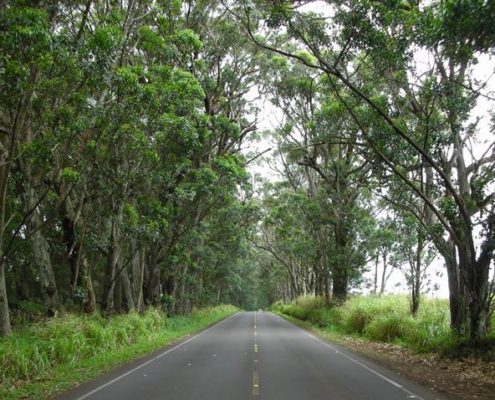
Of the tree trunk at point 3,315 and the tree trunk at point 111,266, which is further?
the tree trunk at point 111,266

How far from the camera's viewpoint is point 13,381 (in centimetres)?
1032

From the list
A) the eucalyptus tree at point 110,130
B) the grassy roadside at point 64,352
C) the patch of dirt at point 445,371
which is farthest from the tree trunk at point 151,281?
the patch of dirt at point 445,371

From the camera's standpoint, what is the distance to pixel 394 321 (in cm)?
Answer: 1905

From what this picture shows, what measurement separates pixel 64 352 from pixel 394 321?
11935 mm

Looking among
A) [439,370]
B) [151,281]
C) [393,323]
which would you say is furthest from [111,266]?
[439,370]

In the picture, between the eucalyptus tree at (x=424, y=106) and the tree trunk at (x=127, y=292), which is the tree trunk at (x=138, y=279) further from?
the eucalyptus tree at (x=424, y=106)

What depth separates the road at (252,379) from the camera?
358 inches

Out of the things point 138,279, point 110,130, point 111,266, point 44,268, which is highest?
point 110,130

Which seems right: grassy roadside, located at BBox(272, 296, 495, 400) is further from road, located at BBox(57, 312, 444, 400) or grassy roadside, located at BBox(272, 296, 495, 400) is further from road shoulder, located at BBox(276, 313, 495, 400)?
road, located at BBox(57, 312, 444, 400)

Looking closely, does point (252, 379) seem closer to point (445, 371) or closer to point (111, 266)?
point (445, 371)

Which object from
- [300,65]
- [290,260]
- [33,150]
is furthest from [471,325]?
[290,260]

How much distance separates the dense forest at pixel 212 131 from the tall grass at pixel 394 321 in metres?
0.80

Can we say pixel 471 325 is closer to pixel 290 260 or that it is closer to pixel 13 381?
pixel 13 381

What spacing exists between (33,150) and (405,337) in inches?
528
